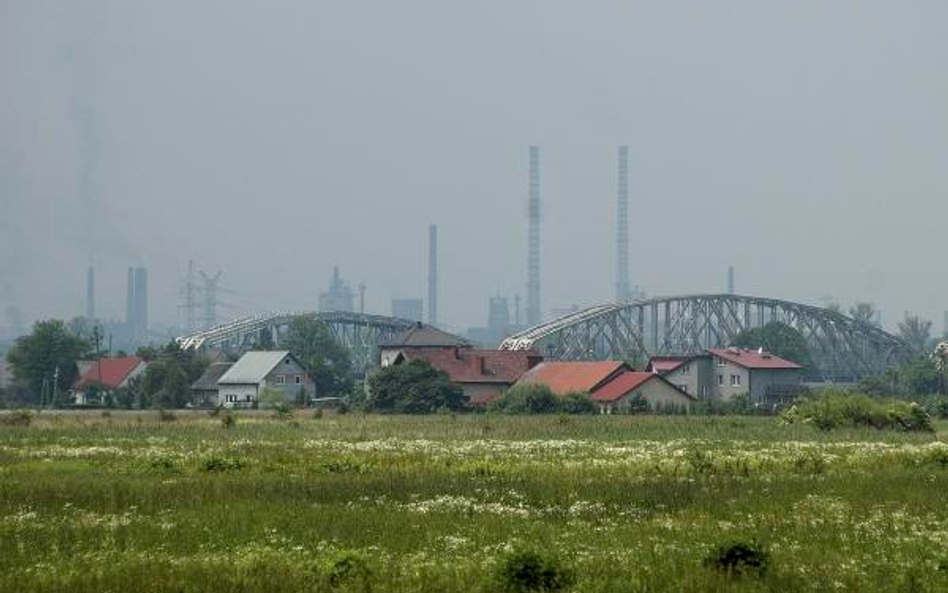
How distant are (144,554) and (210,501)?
8331mm

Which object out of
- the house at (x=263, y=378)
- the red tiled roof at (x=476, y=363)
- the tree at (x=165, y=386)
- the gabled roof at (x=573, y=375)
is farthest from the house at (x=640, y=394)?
the tree at (x=165, y=386)

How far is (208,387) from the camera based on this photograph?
146 meters

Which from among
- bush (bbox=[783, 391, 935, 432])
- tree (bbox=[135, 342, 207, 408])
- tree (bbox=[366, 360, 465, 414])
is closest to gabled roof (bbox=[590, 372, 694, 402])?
tree (bbox=[366, 360, 465, 414])

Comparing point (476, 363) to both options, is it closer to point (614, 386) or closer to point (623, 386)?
point (614, 386)

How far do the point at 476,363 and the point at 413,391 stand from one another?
16.0 metres

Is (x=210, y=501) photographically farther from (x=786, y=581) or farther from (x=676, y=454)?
(x=676, y=454)

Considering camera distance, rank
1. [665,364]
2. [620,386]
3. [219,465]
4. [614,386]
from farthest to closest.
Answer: [665,364]
[614,386]
[620,386]
[219,465]

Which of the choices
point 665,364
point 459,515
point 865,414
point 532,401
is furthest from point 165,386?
point 459,515

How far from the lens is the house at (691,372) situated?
132 metres

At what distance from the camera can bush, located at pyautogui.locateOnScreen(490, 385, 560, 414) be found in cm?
10175

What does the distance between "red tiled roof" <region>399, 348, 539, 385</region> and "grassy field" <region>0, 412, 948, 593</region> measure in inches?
2660

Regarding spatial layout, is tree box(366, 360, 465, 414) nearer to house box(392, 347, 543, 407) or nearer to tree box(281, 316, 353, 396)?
house box(392, 347, 543, 407)

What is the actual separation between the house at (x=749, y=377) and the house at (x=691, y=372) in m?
1.91

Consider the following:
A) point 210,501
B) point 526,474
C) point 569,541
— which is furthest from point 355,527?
point 526,474
